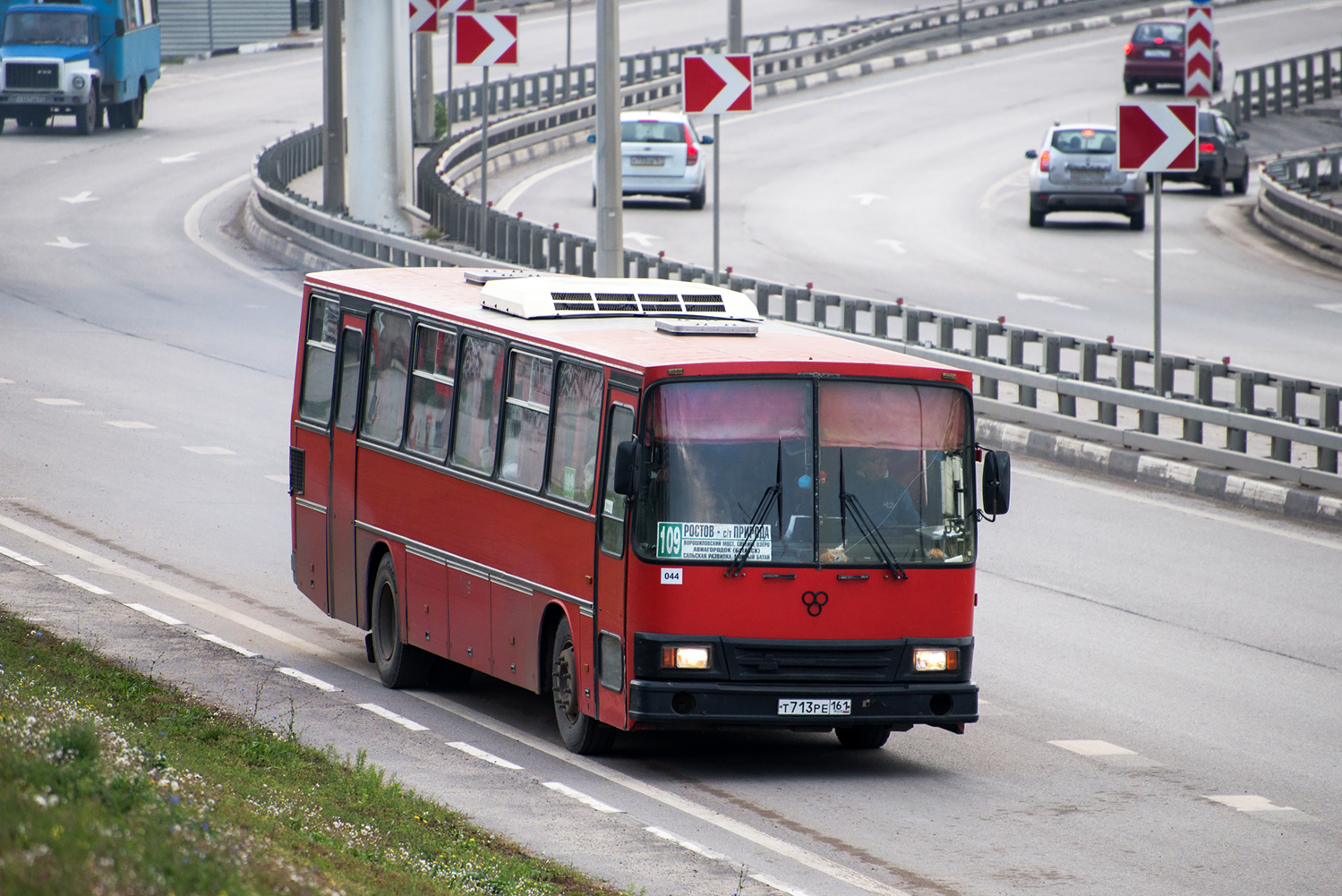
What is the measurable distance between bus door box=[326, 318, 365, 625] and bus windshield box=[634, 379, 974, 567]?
3852 mm

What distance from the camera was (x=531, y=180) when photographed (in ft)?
150

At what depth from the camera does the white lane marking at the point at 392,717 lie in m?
12.1

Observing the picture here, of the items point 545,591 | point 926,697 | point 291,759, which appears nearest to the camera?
point 291,759

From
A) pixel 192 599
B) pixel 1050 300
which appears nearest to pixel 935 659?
pixel 192 599

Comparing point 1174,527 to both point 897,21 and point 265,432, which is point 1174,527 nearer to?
point 265,432

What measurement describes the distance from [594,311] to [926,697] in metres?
3.10

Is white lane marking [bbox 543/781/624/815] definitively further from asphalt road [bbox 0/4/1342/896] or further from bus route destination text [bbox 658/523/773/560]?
bus route destination text [bbox 658/523/773/560]

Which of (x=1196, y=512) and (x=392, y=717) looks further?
(x=1196, y=512)

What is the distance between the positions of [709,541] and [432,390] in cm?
297

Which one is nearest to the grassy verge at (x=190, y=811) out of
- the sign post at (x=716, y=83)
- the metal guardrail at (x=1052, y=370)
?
the metal guardrail at (x=1052, y=370)

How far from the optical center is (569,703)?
11594mm

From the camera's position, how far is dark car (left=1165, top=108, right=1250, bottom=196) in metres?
43.1

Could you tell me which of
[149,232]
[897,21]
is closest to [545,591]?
[149,232]

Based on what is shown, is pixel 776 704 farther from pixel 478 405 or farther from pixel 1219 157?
pixel 1219 157
